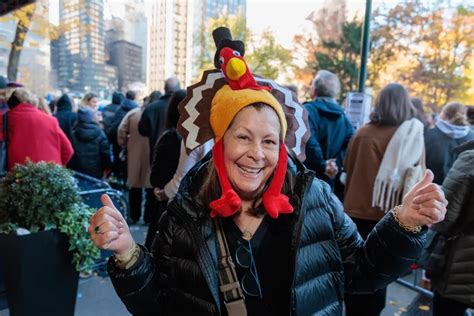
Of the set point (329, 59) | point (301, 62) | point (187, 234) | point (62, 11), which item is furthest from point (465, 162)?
point (301, 62)

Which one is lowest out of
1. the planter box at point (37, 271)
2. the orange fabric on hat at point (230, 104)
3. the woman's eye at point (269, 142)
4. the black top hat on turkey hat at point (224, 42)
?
the planter box at point (37, 271)

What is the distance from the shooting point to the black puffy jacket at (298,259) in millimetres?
1374

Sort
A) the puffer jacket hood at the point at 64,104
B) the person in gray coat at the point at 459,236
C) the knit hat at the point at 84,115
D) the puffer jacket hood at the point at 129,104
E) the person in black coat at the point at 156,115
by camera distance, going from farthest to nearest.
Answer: the puffer jacket hood at the point at 129,104, the puffer jacket hood at the point at 64,104, the knit hat at the point at 84,115, the person in black coat at the point at 156,115, the person in gray coat at the point at 459,236

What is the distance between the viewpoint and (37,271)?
276cm

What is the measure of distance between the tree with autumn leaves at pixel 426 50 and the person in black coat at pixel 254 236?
522 inches

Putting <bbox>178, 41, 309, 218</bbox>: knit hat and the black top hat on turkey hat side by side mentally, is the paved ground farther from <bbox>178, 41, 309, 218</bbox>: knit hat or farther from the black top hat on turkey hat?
the black top hat on turkey hat

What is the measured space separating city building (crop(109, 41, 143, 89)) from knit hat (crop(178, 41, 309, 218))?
10.1 meters

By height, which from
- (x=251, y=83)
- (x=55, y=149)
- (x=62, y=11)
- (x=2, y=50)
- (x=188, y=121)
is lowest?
(x=55, y=149)

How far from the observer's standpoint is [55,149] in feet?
14.3

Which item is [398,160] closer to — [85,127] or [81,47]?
[85,127]

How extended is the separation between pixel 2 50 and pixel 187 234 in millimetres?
9630

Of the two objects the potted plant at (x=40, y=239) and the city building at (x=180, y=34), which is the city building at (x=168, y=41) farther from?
the potted plant at (x=40, y=239)

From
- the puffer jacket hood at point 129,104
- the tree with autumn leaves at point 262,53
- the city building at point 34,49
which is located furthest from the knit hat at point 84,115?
the tree with autumn leaves at point 262,53

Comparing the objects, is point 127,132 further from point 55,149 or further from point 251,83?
point 251,83
